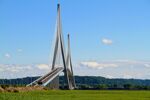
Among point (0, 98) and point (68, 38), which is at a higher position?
point (68, 38)

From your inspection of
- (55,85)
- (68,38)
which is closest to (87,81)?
(68,38)

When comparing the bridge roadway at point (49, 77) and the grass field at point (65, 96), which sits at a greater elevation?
the bridge roadway at point (49, 77)

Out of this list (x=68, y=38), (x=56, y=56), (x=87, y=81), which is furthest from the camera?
(x=87, y=81)

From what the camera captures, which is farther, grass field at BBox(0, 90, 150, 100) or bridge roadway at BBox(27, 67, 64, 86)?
bridge roadway at BBox(27, 67, 64, 86)

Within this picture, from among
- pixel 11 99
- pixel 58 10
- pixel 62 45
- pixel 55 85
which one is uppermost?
pixel 58 10

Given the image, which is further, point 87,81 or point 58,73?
point 87,81

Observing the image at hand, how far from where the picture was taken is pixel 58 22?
8744cm

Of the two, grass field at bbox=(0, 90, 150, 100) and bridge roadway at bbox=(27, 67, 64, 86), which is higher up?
bridge roadway at bbox=(27, 67, 64, 86)

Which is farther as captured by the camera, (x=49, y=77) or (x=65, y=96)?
(x=49, y=77)

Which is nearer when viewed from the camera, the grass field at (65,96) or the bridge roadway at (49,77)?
the grass field at (65,96)

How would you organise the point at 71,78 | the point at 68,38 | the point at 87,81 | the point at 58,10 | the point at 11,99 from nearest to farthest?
the point at 11,99 → the point at 58,10 → the point at 71,78 → the point at 68,38 → the point at 87,81

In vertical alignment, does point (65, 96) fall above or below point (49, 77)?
below

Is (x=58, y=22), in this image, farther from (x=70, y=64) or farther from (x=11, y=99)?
(x=11, y=99)

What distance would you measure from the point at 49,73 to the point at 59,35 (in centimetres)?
712
